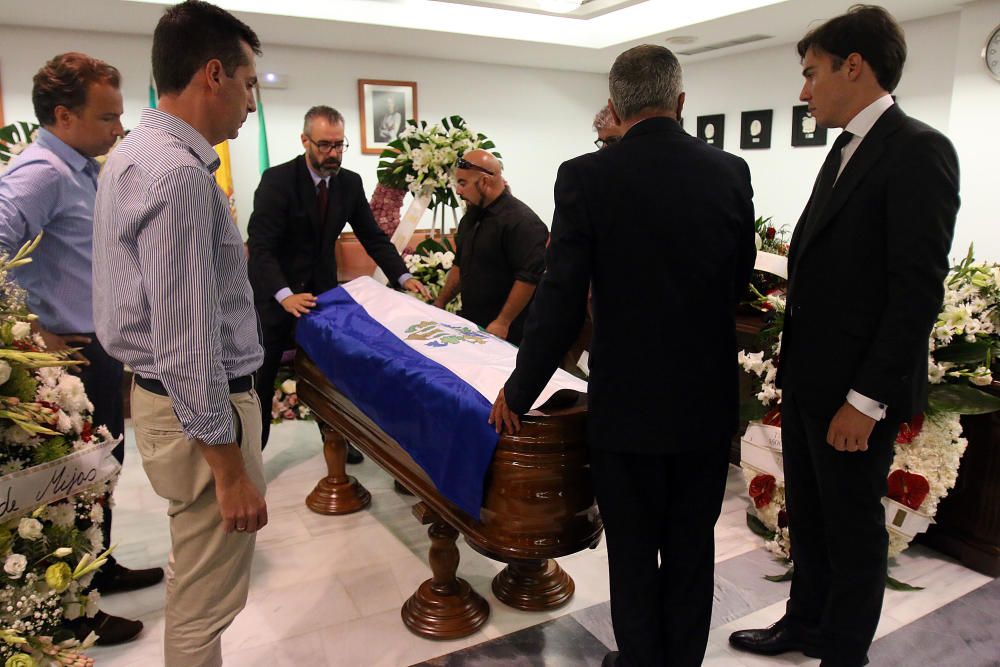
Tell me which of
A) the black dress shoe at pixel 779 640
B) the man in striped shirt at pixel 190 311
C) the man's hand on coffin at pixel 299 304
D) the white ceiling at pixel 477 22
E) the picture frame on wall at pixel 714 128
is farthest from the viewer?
the picture frame on wall at pixel 714 128

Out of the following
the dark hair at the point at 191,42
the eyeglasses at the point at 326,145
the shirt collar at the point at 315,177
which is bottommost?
the shirt collar at the point at 315,177

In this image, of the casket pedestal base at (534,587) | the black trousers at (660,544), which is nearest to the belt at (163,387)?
the black trousers at (660,544)

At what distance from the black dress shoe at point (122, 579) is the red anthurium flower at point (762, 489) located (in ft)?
7.76

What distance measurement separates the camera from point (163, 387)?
1526 mm

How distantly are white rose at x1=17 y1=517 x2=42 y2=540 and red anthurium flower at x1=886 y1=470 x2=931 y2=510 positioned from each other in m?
2.74

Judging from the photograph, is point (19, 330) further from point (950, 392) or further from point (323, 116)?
point (950, 392)

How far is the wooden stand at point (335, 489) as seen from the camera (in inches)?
133

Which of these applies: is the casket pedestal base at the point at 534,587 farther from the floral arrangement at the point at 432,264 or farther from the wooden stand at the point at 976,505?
the floral arrangement at the point at 432,264

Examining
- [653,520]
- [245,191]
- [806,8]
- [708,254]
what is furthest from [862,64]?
[245,191]

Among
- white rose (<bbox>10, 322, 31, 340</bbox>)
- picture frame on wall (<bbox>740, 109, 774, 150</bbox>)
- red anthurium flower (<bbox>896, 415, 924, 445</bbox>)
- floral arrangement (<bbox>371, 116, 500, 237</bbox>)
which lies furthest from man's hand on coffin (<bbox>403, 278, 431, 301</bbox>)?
picture frame on wall (<bbox>740, 109, 774, 150</bbox>)

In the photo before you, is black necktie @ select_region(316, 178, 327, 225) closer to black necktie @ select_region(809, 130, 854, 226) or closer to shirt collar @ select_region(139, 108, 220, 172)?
shirt collar @ select_region(139, 108, 220, 172)

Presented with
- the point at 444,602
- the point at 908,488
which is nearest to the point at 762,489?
the point at 908,488

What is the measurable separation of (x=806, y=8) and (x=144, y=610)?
19.2ft

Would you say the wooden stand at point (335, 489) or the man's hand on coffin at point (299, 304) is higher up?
the man's hand on coffin at point (299, 304)
